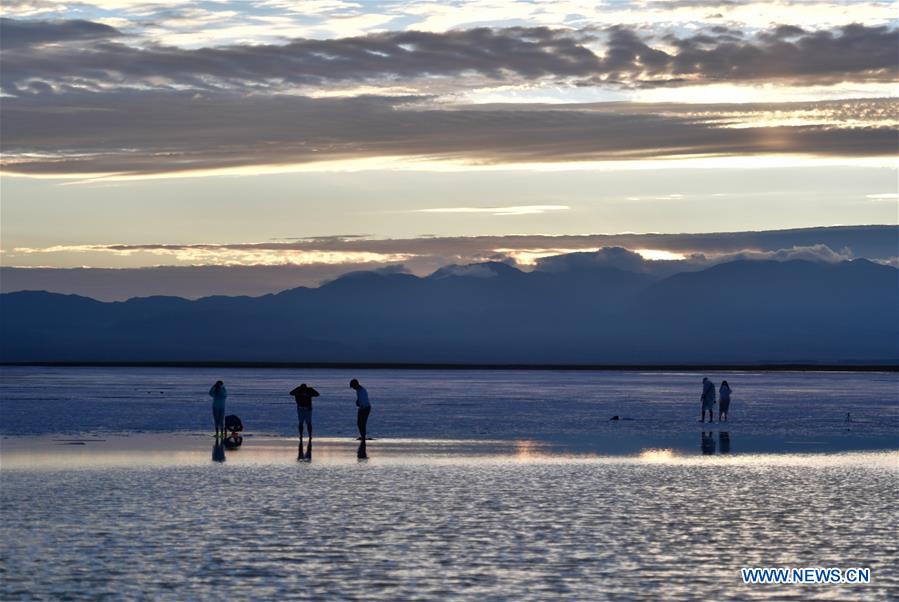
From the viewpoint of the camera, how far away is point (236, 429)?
40.4 meters

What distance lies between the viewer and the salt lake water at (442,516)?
51.9ft

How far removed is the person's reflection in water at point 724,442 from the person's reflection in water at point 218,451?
548 inches

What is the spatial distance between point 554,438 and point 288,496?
19.4m

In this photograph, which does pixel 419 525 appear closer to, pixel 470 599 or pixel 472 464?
pixel 470 599

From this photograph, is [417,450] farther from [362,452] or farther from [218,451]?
[218,451]

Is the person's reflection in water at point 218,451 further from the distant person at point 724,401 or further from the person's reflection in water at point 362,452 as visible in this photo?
the distant person at point 724,401

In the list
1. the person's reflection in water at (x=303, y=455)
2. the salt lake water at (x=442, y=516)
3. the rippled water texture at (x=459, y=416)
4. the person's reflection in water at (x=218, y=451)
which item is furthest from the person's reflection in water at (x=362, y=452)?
the rippled water texture at (x=459, y=416)

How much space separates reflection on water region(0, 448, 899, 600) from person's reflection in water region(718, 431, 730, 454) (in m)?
6.74

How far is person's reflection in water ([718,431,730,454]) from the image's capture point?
123 feet

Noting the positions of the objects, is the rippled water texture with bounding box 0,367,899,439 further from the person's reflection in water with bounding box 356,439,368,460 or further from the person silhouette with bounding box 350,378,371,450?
the person's reflection in water with bounding box 356,439,368,460

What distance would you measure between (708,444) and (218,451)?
593 inches

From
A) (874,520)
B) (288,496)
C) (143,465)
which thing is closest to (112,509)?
(288,496)

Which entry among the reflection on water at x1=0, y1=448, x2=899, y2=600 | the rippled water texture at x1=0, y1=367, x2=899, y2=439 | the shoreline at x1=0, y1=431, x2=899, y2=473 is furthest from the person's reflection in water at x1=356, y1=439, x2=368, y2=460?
the rippled water texture at x1=0, y1=367, x2=899, y2=439

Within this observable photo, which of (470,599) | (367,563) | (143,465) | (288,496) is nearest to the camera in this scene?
(470,599)
